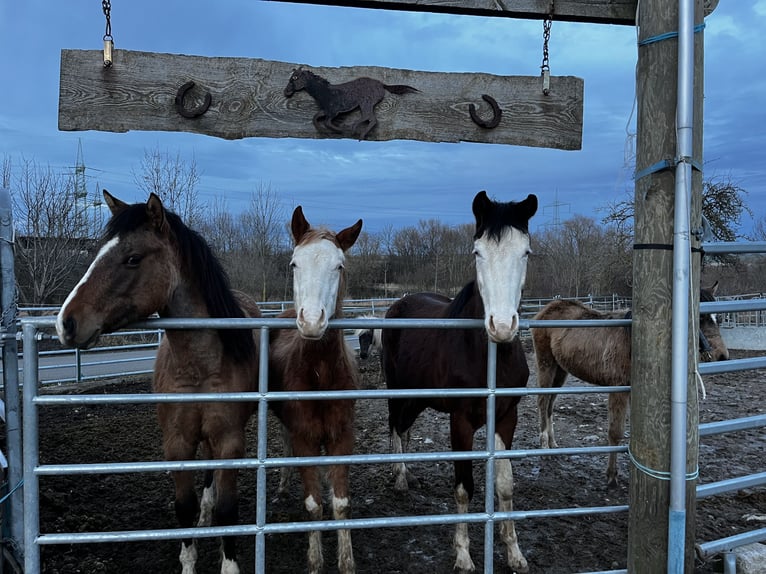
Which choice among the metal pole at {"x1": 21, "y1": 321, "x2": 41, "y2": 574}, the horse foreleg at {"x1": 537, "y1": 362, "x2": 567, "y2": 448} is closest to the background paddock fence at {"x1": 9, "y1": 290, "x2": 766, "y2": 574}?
the metal pole at {"x1": 21, "y1": 321, "x2": 41, "y2": 574}

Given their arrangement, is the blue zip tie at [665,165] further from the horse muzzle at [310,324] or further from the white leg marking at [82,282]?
the white leg marking at [82,282]

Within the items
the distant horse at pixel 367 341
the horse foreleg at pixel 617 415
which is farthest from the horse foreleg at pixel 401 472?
the distant horse at pixel 367 341

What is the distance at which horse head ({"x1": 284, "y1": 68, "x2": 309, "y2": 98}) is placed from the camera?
252cm

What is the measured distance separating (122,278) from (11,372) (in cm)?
74

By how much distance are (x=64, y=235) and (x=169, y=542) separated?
44.7 feet

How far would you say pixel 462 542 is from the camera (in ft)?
10.4

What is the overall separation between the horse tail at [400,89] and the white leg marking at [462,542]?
2.44 m

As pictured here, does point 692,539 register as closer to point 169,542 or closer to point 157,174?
point 169,542

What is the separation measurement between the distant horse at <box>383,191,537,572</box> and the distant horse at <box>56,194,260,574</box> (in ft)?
3.94

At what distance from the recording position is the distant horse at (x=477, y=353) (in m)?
2.39

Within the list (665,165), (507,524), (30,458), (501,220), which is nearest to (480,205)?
(501,220)

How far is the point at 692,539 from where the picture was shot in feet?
7.29

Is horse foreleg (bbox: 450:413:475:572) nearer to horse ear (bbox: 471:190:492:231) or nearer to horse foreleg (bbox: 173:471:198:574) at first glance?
horse ear (bbox: 471:190:492:231)

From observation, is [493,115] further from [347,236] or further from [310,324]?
[310,324]
